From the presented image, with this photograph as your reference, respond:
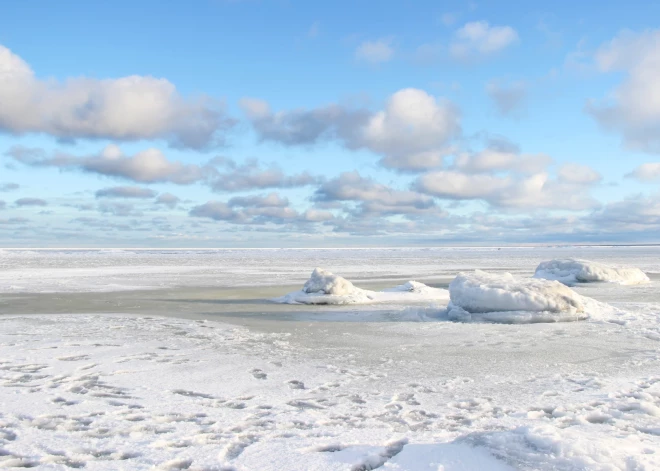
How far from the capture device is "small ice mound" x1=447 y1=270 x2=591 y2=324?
10062 mm

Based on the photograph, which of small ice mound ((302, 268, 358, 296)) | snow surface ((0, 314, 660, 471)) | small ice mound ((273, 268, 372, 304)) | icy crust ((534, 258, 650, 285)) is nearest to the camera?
snow surface ((0, 314, 660, 471))

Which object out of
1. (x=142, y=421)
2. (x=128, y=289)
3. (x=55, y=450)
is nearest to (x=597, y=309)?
(x=142, y=421)

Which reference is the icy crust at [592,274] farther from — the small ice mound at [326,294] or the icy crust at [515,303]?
the small ice mound at [326,294]

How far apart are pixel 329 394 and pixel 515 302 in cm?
600

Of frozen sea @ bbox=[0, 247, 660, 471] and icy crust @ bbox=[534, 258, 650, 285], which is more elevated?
icy crust @ bbox=[534, 258, 650, 285]

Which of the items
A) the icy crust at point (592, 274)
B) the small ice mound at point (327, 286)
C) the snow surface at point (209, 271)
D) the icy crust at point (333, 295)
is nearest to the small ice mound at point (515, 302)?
the icy crust at point (333, 295)

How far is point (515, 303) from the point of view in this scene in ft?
33.5

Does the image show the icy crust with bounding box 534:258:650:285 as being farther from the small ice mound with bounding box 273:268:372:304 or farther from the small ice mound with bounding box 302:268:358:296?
the small ice mound with bounding box 302:268:358:296

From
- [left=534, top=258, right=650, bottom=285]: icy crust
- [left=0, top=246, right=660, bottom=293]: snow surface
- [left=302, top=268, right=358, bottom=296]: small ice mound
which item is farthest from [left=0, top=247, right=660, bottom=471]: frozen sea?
[left=0, top=246, right=660, bottom=293]: snow surface

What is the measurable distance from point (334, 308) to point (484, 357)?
5.92 metres

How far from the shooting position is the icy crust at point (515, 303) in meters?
10.1

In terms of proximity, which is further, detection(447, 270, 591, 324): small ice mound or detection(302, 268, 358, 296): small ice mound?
detection(302, 268, 358, 296): small ice mound

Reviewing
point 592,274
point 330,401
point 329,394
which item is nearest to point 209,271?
point 592,274

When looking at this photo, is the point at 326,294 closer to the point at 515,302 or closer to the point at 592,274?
the point at 515,302
